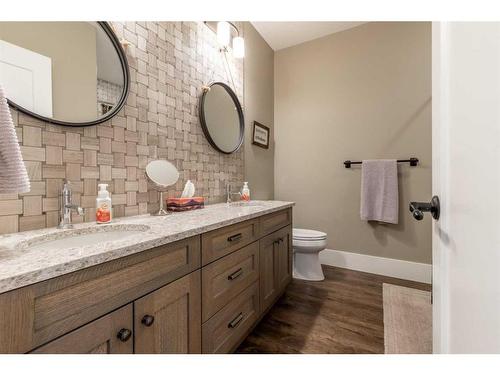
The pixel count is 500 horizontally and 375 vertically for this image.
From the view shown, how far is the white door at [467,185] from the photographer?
1.11 ft

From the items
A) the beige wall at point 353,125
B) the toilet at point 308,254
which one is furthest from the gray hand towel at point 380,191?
the toilet at point 308,254

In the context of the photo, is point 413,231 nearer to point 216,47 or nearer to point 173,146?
point 173,146

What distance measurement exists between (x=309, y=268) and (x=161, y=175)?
160 centimetres

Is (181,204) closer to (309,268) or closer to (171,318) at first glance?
(171,318)

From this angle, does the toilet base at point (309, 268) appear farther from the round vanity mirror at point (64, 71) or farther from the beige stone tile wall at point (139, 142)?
the round vanity mirror at point (64, 71)

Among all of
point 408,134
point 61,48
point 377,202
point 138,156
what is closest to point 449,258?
point 138,156

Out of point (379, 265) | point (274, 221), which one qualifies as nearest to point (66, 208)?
point (274, 221)

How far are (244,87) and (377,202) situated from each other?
5.60 feet

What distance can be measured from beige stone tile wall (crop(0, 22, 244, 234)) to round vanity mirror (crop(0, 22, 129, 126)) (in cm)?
5

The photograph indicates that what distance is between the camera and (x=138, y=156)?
Result: 123 cm

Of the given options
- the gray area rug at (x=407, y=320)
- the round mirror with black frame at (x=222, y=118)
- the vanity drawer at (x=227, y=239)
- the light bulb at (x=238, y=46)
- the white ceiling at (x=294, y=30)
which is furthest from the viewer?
the white ceiling at (x=294, y=30)

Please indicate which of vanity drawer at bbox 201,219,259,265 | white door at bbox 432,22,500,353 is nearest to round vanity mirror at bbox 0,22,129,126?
vanity drawer at bbox 201,219,259,265

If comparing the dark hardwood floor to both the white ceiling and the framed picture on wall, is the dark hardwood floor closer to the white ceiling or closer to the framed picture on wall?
the framed picture on wall

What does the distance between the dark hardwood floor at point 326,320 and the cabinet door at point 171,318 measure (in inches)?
20.3
